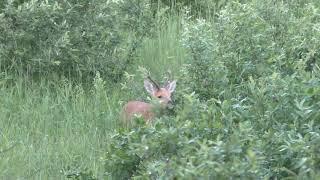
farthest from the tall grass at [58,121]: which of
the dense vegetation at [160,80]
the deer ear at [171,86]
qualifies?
the deer ear at [171,86]

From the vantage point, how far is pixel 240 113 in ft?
17.4

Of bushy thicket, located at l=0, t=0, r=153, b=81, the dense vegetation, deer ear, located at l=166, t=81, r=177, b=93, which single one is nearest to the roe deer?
deer ear, located at l=166, t=81, r=177, b=93

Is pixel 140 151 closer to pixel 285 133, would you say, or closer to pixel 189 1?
pixel 285 133

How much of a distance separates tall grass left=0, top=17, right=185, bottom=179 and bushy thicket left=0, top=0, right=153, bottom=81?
0.65ft

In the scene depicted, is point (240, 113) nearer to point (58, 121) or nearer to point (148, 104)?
point (148, 104)

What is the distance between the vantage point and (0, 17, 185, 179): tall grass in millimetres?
6066

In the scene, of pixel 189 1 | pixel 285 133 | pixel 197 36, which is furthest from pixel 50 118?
pixel 189 1

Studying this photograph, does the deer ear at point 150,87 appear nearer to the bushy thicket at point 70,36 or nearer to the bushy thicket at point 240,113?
the bushy thicket at point 240,113

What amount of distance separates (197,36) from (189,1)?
349cm

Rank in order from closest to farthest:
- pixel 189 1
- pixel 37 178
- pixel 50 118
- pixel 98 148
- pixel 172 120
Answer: pixel 172 120
pixel 37 178
pixel 98 148
pixel 50 118
pixel 189 1

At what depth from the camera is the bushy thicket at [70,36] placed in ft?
25.7

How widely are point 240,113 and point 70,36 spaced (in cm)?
324

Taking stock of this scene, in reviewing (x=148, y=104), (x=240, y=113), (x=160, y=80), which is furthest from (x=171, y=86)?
(x=240, y=113)

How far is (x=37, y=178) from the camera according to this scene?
5.92m
